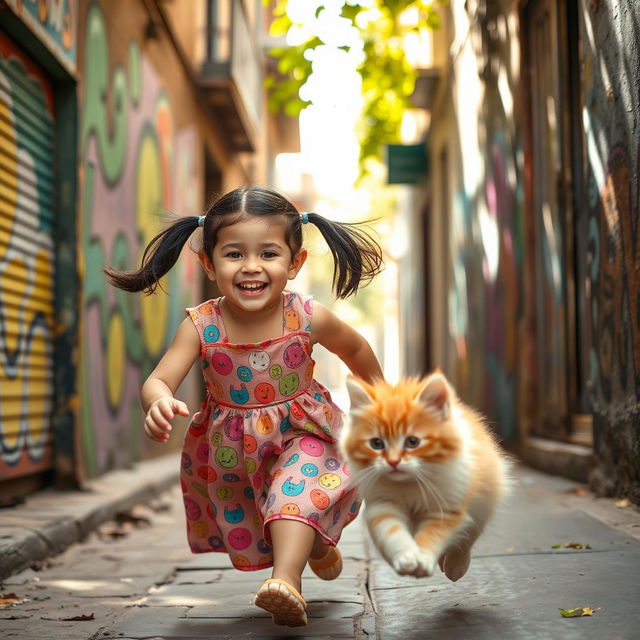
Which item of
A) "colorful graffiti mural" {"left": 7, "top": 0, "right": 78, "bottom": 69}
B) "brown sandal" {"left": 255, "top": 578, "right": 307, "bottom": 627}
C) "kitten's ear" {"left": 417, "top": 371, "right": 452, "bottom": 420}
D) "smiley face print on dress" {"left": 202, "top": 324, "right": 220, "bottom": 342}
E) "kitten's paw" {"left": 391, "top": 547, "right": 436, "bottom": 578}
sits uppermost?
"colorful graffiti mural" {"left": 7, "top": 0, "right": 78, "bottom": 69}

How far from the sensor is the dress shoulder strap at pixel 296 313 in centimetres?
325

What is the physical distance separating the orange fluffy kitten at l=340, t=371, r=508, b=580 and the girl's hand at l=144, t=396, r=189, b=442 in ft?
1.69

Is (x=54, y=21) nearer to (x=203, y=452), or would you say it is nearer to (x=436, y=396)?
(x=203, y=452)

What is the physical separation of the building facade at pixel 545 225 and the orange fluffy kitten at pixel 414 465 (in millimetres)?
1633

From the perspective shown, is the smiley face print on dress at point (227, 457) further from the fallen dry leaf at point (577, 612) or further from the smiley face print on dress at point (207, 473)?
the fallen dry leaf at point (577, 612)

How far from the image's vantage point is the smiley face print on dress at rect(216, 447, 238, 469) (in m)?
3.15

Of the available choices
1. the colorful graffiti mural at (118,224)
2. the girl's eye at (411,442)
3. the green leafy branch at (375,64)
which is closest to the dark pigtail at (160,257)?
the girl's eye at (411,442)

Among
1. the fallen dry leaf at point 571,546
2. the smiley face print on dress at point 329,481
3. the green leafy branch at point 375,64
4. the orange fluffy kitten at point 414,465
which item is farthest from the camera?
the green leafy branch at point 375,64

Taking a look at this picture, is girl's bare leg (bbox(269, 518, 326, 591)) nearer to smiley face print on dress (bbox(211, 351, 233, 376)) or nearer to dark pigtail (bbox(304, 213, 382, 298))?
smiley face print on dress (bbox(211, 351, 233, 376))

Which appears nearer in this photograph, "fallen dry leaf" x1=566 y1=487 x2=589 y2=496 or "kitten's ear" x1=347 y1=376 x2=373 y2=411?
"kitten's ear" x1=347 y1=376 x2=373 y2=411

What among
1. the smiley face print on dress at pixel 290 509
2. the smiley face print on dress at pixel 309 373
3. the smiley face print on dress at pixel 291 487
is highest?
the smiley face print on dress at pixel 309 373

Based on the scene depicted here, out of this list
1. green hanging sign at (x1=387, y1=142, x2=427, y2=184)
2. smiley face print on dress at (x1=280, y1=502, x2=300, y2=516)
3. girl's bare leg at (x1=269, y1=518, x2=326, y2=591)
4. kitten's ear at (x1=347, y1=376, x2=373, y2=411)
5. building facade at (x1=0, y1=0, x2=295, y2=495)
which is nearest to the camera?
kitten's ear at (x1=347, y1=376, x2=373, y2=411)

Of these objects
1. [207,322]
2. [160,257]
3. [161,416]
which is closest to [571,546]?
[207,322]

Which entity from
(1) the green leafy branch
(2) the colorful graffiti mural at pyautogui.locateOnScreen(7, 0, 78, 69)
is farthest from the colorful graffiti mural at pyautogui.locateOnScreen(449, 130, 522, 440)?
(2) the colorful graffiti mural at pyautogui.locateOnScreen(7, 0, 78, 69)
